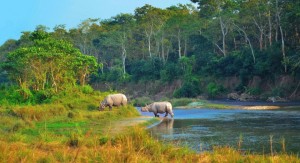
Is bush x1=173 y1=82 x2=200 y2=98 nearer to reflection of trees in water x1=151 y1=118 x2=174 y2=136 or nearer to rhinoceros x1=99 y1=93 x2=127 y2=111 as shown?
rhinoceros x1=99 y1=93 x2=127 y2=111

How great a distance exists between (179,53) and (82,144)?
51948mm

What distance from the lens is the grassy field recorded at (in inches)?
434

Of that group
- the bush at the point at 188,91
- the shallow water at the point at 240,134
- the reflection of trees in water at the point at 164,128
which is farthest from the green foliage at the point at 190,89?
the reflection of trees in water at the point at 164,128

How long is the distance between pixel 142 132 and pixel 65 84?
21117mm

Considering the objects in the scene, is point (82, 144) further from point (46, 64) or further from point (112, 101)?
point (46, 64)

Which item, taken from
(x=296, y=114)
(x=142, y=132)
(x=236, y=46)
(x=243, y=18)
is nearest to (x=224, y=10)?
(x=243, y=18)

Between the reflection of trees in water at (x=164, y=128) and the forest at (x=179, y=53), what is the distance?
28.7ft

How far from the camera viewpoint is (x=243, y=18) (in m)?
57.1

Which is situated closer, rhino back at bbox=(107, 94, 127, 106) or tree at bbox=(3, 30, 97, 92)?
rhino back at bbox=(107, 94, 127, 106)

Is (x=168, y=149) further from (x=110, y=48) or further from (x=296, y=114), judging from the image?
(x=110, y=48)

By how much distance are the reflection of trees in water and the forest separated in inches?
344

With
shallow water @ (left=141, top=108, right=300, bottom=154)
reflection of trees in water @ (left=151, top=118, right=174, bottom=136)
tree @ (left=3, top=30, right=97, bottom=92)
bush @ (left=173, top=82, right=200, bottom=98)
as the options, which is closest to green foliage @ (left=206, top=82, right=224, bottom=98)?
bush @ (left=173, top=82, right=200, bottom=98)

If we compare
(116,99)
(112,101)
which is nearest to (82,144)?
(112,101)

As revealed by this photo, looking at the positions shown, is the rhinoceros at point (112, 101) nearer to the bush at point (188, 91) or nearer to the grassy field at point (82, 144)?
the grassy field at point (82, 144)
